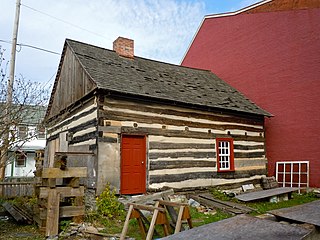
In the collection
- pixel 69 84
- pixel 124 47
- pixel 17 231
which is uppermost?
pixel 124 47

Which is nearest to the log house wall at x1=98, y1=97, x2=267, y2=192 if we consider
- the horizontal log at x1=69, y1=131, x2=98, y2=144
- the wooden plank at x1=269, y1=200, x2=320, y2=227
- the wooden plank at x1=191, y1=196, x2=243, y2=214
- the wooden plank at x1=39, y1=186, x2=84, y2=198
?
the horizontal log at x1=69, y1=131, x2=98, y2=144

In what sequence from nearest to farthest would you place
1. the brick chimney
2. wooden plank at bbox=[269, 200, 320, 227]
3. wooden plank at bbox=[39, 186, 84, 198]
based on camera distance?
wooden plank at bbox=[269, 200, 320, 227] < wooden plank at bbox=[39, 186, 84, 198] < the brick chimney

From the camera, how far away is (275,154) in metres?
13.2

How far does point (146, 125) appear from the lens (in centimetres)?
956

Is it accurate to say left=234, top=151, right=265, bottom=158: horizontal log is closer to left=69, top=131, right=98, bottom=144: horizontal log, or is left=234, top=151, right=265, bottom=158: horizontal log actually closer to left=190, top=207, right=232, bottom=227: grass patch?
left=190, top=207, right=232, bottom=227: grass patch

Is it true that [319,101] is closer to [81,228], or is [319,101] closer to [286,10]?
[286,10]

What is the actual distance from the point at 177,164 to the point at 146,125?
177 centimetres

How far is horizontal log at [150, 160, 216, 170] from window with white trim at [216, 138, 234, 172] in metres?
0.54

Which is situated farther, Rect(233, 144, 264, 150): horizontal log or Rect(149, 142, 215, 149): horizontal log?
Rect(233, 144, 264, 150): horizontal log

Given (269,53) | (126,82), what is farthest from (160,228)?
(269,53)

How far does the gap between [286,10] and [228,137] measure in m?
6.48

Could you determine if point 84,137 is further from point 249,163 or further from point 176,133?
point 249,163

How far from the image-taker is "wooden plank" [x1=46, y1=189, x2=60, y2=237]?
605 centimetres


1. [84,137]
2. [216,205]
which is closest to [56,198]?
[84,137]
